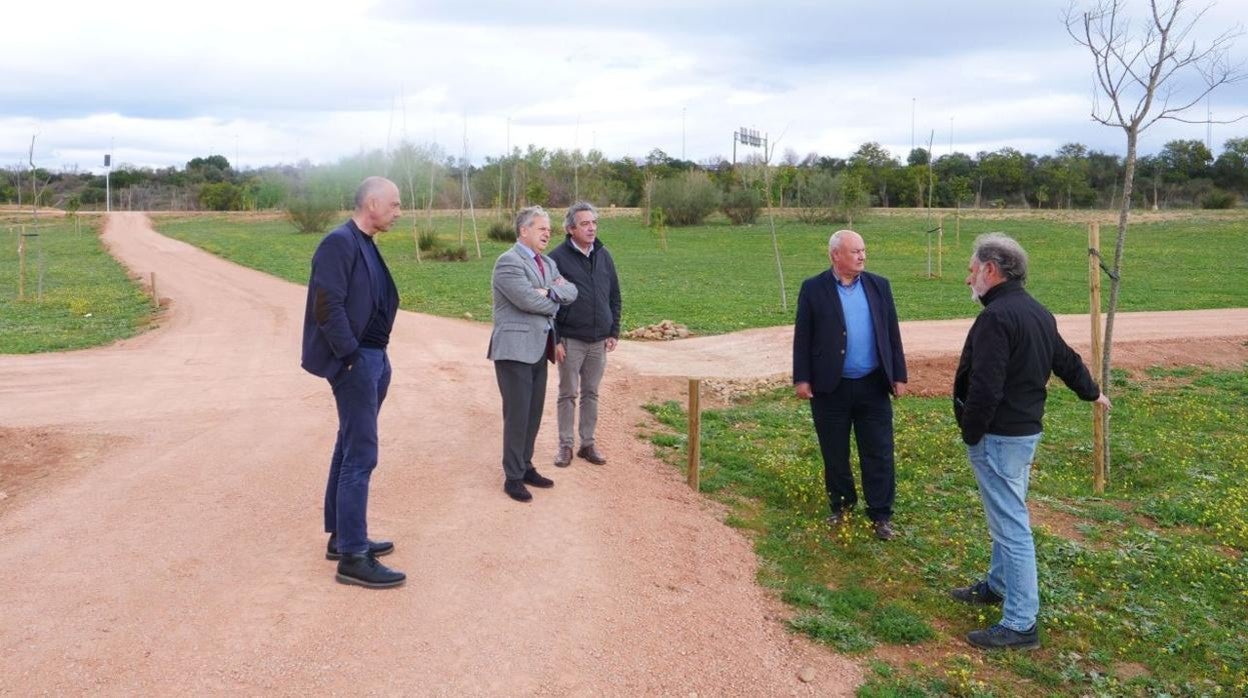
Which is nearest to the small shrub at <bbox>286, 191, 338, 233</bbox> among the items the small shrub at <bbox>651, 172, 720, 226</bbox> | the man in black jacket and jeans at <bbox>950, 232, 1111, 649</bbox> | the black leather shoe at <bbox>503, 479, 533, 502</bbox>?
the small shrub at <bbox>651, 172, 720, 226</bbox>

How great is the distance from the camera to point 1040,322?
5.04 meters

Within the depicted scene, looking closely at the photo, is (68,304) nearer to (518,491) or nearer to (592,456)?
(592,456)

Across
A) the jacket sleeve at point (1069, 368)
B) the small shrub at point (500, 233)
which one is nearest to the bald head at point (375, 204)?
the jacket sleeve at point (1069, 368)

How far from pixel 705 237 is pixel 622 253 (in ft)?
31.2

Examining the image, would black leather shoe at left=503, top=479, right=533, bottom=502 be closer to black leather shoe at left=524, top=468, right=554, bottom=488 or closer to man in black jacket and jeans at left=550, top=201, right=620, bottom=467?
black leather shoe at left=524, top=468, right=554, bottom=488

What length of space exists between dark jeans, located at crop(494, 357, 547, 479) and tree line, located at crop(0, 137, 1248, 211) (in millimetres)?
37372

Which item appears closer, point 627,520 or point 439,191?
point 627,520

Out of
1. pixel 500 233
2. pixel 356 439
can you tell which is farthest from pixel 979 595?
pixel 500 233

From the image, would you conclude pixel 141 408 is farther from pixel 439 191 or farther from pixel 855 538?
pixel 439 191

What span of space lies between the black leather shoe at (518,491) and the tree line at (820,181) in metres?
37.6

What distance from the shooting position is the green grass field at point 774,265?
66.1 feet

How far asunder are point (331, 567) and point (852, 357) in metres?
3.50

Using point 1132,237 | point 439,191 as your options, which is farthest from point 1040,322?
point 439,191

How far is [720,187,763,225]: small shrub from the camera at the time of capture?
51.6m
